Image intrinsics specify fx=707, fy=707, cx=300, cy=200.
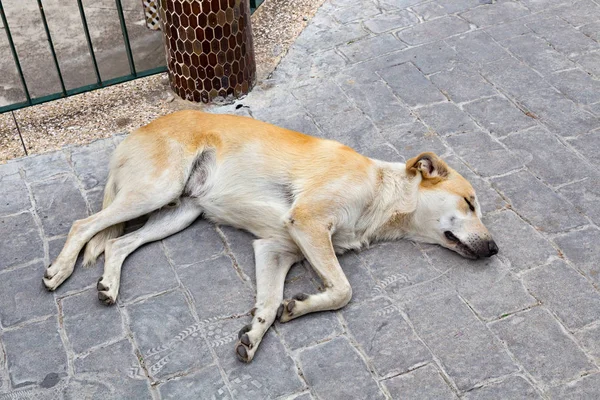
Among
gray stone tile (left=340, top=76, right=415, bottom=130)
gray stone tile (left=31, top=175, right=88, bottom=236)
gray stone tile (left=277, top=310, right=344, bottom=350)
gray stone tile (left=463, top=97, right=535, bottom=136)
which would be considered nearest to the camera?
gray stone tile (left=277, top=310, right=344, bottom=350)

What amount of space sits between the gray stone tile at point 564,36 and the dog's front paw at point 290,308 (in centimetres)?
460

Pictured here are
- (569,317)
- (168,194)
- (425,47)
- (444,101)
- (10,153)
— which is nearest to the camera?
(569,317)

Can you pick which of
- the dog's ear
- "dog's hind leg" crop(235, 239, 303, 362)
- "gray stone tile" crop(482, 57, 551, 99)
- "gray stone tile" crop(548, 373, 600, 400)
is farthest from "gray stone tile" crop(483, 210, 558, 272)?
"gray stone tile" crop(482, 57, 551, 99)

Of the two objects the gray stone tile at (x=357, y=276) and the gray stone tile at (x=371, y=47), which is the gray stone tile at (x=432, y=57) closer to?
the gray stone tile at (x=371, y=47)

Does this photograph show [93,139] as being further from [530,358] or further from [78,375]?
[530,358]

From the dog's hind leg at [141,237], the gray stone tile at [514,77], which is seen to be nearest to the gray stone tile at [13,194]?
the dog's hind leg at [141,237]

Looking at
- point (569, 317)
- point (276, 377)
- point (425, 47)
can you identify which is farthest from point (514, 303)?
point (425, 47)

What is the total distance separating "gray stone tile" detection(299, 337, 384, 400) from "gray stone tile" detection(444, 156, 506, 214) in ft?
6.26

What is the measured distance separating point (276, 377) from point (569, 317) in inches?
82.6

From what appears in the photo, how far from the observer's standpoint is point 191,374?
4.57m

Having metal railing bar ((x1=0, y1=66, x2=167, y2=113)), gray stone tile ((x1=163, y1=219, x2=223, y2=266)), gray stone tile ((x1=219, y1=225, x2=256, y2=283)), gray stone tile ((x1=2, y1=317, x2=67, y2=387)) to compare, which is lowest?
gray stone tile ((x1=219, y1=225, x2=256, y2=283))

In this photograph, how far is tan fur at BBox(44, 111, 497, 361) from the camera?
17.1 ft

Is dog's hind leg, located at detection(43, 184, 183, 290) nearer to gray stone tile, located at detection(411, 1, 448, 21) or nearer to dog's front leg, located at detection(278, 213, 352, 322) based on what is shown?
dog's front leg, located at detection(278, 213, 352, 322)

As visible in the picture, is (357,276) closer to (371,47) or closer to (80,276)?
(80,276)
